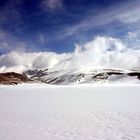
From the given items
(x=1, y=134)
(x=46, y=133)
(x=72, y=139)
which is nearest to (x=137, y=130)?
(x=72, y=139)

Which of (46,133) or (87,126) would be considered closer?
(46,133)

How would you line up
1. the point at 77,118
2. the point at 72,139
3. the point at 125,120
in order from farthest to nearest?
the point at 77,118, the point at 125,120, the point at 72,139

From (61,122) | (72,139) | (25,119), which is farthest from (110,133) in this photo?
(25,119)

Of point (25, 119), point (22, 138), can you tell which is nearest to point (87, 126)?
point (22, 138)

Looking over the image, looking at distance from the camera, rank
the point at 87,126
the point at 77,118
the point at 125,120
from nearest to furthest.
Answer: the point at 87,126 → the point at 125,120 → the point at 77,118

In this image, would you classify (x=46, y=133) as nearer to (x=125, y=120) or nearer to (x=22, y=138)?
(x=22, y=138)

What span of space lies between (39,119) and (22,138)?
472 centimetres

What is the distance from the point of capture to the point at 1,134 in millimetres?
11125

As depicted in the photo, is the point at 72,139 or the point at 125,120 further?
the point at 125,120

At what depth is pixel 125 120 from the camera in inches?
542

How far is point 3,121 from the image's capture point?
14547mm

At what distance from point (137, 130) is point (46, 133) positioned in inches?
170

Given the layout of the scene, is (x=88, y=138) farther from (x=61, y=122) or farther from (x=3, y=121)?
(x=3, y=121)

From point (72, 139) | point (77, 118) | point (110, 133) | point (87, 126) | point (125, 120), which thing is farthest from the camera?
point (77, 118)
